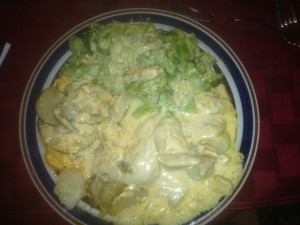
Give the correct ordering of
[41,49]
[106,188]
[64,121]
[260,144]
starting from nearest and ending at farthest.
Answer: [106,188] → [64,121] → [260,144] → [41,49]

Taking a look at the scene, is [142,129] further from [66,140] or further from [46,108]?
[46,108]

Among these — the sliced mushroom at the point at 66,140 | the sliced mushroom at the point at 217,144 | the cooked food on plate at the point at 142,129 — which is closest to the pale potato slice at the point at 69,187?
the cooked food on plate at the point at 142,129

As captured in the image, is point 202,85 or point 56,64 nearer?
point 202,85

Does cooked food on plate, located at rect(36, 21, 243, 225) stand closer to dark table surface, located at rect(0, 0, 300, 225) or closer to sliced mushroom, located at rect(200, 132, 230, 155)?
sliced mushroom, located at rect(200, 132, 230, 155)

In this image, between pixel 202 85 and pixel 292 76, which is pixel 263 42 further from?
pixel 202 85

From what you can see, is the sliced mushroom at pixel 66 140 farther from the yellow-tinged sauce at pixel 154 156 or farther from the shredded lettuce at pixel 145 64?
the shredded lettuce at pixel 145 64

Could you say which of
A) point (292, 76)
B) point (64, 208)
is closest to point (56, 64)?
point (64, 208)

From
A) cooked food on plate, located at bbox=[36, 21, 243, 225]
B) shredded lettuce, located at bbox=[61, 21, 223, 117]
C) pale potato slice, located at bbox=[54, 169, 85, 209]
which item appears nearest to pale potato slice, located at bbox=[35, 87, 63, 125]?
cooked food on plate, located at bbox=[36, 21, 243, 225]

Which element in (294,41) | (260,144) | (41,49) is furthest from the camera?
(41,49)
